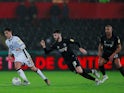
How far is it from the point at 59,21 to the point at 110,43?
9.09 meters

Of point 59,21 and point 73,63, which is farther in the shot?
point 59,21

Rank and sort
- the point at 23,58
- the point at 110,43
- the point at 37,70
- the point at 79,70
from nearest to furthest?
the point at 79,70
the point at 37,70
the point at 23,58
the point at 110,43

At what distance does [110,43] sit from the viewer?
15.3 meters

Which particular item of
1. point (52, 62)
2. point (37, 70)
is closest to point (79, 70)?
point (37, 70)

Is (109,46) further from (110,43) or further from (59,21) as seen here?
(59,21)

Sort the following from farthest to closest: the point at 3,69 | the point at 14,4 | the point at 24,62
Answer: the point at 14,4 → the point at 3,69 → the point at 24,62

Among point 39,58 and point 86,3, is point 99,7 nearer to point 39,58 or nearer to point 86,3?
point 86,3

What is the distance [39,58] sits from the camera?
73.7 ft

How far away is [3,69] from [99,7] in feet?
19.0

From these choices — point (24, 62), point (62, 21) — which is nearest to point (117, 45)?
point (24, 62)

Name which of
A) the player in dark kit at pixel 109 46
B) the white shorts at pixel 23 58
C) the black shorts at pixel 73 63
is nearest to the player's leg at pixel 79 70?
the black shorts at pixel 73 63

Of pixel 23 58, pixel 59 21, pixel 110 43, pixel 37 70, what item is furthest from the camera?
pixel 59 21

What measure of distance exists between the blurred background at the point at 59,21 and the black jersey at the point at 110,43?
22.9 feet

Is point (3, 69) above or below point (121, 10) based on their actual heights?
below
